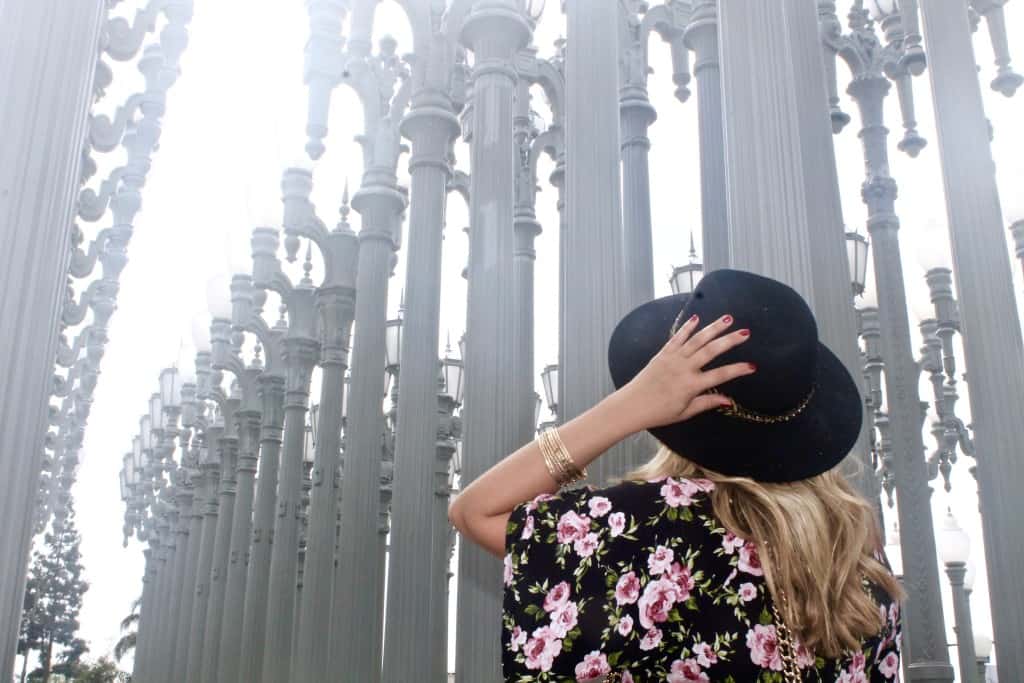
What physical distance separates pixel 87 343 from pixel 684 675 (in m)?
21.5

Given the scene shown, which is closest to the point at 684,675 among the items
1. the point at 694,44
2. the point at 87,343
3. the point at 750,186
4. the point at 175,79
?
the point at 750,186

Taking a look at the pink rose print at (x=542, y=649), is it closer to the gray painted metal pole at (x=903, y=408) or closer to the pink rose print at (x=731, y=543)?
the pink rose print at (x=731, y=543)

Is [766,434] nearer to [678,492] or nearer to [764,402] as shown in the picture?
[764,402]

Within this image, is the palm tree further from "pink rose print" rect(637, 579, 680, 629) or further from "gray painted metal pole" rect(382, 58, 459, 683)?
"pink rose print" rect(637, 579, 680, 629)

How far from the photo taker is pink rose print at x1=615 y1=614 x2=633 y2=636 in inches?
96.3

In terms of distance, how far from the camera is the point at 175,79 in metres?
12.6

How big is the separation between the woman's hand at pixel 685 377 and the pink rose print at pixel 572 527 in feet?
0.87

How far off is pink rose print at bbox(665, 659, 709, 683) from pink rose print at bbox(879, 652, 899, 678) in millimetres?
525

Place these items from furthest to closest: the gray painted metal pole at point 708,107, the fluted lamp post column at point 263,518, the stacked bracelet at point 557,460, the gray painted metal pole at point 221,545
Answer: the gray painted metal pole at point 221,545 → the fluted lamp post column at point 263,518 → the gray painted metal pole at point 708,107 → the stacked bracelet at point 557,460

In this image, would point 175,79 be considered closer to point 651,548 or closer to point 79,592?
point 651,548

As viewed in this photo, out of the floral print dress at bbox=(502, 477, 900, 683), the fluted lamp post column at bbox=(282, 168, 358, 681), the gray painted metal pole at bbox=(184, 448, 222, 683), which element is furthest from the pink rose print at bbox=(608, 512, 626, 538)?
the gray painted metal pole at bbox=(184, 448, 222, 683)

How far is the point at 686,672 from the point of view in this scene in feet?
8.01

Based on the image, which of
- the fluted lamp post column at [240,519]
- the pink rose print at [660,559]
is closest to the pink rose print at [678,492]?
the pink rose print at [660,559]

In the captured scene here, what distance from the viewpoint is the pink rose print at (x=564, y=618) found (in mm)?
2479
